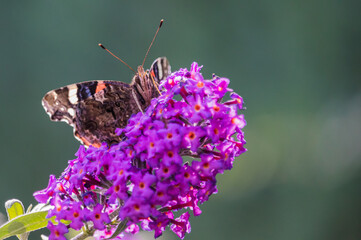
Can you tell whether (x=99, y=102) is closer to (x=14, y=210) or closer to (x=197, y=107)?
(x=14, y=210)

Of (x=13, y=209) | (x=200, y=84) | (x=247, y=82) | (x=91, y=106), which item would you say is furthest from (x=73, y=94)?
(x=247, y=82)

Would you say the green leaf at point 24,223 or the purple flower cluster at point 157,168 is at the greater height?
the purple flower cluster at point 157,168

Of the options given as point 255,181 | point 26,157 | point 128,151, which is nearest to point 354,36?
point 255,181

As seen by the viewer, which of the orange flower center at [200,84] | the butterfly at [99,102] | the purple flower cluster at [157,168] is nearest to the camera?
the purple flower cluster at [157,168]

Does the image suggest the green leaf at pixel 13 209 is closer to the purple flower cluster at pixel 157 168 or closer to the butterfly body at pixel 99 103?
the purple flower cluster at pixel 157 168

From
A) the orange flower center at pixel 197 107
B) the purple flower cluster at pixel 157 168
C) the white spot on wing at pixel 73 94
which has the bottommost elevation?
the purple flower cluster at pixel 157 168

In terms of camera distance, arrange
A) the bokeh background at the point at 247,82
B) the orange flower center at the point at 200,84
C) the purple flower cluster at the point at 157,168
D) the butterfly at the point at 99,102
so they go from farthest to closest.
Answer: the bokeh background at the point at 247,82, the butterfly at the point at 99,102, the orange flower center at the point at 200,84, the purple flower cluster at the point at 157,168

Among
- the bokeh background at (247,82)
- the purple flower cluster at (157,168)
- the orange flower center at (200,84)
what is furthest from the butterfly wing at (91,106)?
the bokeh background at (247,82)

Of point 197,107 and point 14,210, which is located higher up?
point 197,107
